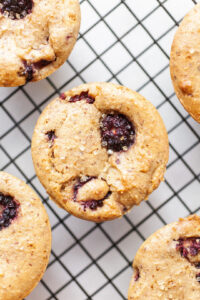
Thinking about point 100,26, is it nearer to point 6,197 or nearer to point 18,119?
point 18,119

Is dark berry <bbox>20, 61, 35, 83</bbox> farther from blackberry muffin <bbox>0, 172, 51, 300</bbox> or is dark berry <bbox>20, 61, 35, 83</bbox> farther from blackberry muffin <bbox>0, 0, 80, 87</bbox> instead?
blackberry muffin <bbox>0, 172, 51, 300</bbox>

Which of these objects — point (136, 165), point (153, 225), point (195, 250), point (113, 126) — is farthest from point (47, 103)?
point (195, 250)

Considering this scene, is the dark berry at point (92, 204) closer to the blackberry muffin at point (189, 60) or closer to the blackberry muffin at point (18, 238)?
the blackberry muffin at point (18, 238)

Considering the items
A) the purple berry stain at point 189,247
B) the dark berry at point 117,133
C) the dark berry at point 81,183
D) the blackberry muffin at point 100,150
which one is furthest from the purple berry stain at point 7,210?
the purple berry stain at point 189,247

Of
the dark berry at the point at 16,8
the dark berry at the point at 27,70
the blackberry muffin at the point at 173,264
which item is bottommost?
the blackberry muffin at the point at 173,264

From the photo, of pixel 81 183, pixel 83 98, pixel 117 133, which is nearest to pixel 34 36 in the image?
pixel 83 98

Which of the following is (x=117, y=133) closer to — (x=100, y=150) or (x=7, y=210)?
(x=100, y=150)
